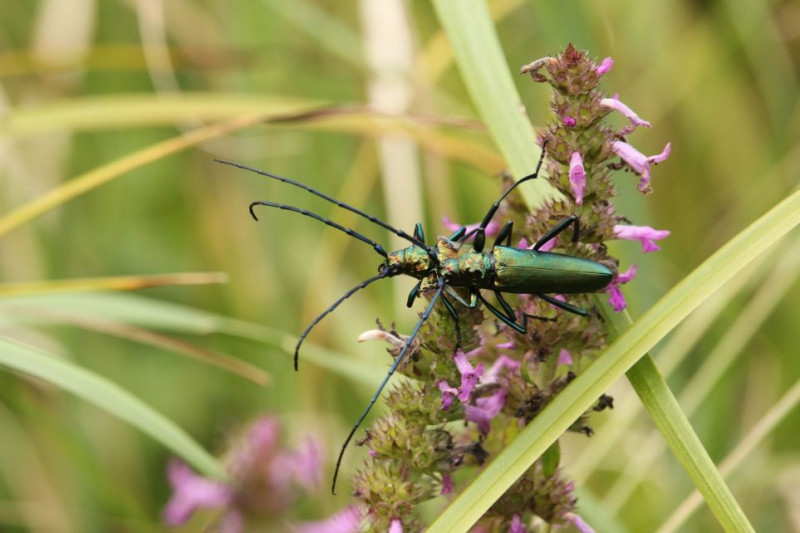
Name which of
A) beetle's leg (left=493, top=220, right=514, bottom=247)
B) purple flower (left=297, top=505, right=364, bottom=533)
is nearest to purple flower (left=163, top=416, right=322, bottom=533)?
purple flower (left=297, top=505, right=364, bottom=533)

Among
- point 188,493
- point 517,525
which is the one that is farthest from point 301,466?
point 517,525

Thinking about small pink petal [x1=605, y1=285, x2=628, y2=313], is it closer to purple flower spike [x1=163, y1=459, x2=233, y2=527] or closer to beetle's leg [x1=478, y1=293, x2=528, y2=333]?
beetle's leg [x1=478, y1=293, x2=528, y2=333]

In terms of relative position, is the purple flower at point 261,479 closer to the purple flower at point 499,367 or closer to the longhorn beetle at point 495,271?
the longhorn beetle at point 495,271

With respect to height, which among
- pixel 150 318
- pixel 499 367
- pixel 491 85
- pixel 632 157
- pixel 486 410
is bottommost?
pixel 486 410

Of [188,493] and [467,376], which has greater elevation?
[188,493]

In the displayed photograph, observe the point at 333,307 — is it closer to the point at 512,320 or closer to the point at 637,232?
the point at 512,320

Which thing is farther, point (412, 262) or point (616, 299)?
point (412, 262)

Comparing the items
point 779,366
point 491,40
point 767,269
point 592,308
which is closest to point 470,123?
point 491,40
